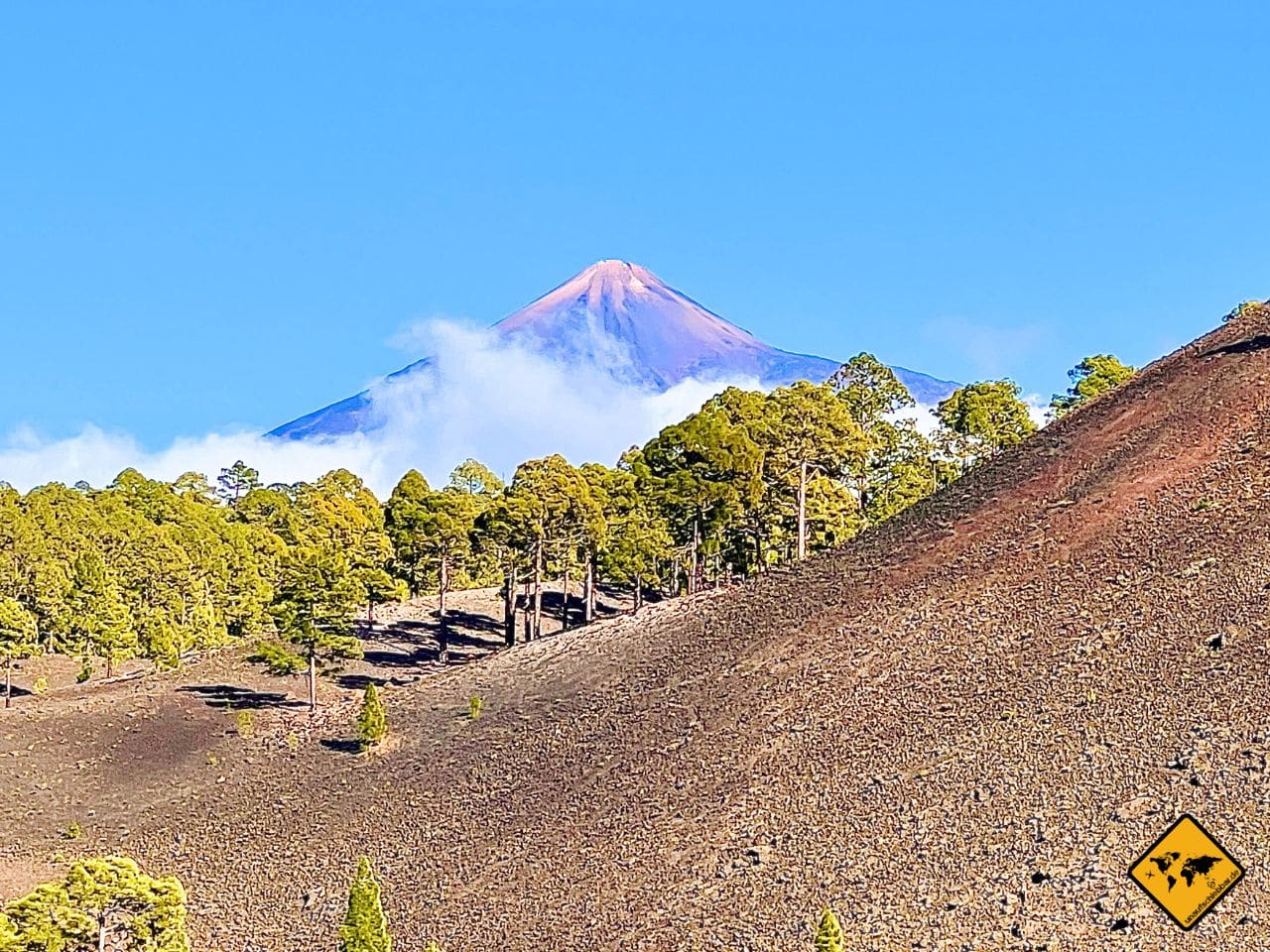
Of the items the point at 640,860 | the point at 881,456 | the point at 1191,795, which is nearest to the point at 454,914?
the point at 640,860

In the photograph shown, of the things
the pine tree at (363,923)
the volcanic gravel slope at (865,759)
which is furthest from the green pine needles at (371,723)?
the pine tree at (363,923)

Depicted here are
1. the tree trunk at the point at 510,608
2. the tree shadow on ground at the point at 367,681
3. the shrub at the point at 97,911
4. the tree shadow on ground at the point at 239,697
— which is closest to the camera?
the shrub at the point at 97,911

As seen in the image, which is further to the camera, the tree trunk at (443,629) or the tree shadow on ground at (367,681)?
the tree trunk at (443,629)

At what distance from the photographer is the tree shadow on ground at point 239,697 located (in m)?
63.4

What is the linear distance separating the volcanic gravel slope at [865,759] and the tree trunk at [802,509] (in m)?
5.52

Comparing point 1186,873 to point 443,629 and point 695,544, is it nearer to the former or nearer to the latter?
point 695,544

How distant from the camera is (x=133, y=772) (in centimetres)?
5644

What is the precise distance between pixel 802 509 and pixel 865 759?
94.2 ft

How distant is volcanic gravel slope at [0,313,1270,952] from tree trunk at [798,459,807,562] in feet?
18.1

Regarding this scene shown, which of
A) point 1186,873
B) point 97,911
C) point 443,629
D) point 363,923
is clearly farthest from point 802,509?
point 1186,873

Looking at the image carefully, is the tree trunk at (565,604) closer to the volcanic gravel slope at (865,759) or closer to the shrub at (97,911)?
the volcanic gravel slope at (865,759)

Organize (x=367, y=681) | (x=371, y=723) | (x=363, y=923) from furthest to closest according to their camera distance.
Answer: (x=367, y=681) → (x=371, y=723) → (x=363, y=923)

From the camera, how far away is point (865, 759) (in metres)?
42.3

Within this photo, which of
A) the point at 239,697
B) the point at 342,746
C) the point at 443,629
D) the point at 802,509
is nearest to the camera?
the point at 342,746
